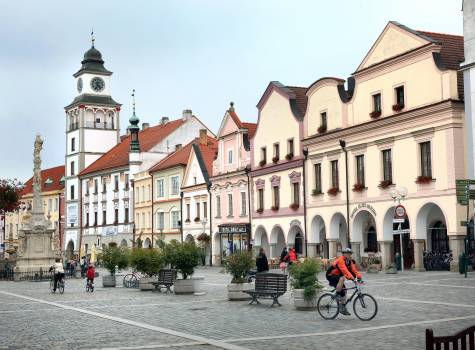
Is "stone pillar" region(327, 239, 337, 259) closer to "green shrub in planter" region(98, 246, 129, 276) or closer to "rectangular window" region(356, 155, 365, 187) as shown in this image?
"rectangular window" region(356, 155, 365, 187)

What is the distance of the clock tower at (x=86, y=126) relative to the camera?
303 ft

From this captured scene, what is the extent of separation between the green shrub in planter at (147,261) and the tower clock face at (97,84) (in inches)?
2607

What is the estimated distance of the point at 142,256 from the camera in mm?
29922

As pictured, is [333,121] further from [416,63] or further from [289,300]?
[289,300]

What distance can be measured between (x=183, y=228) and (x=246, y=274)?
140 feet

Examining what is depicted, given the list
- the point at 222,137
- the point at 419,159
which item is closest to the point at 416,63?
the point at 419,159

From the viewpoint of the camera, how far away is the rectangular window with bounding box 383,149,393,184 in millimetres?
39438

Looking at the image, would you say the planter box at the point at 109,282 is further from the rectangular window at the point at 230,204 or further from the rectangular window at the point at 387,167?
the rectangular window at the point at 230,204

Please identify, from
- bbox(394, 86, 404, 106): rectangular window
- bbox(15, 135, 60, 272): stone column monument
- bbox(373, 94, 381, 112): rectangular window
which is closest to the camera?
bbox(394, 86, 404, 106): rectangular window

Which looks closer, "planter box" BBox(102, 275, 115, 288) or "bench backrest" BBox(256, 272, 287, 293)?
"bench backrest" BBox(256, 272, 287, 293)

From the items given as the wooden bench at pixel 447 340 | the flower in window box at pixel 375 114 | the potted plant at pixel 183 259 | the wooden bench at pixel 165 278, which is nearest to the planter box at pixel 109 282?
the wooden bench at pixel 165 278

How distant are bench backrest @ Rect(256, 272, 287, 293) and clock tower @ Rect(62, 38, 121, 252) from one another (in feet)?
239

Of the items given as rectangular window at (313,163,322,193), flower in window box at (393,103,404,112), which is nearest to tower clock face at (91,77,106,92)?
rectangular window at (313,163,322,193)

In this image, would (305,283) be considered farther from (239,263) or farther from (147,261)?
(147,261)
